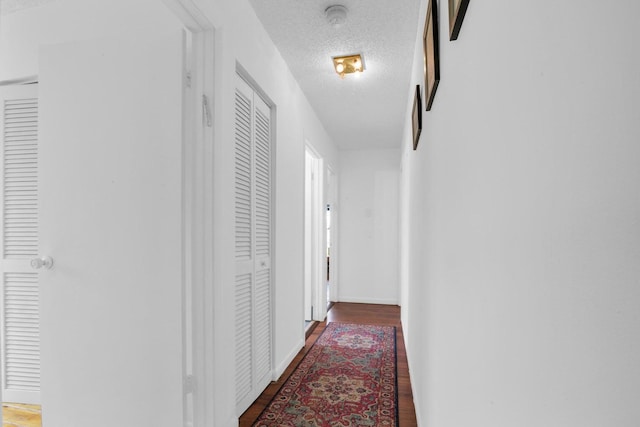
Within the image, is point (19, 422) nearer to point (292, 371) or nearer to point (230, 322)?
point (230, 322)

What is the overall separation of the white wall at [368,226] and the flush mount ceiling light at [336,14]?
3656mm

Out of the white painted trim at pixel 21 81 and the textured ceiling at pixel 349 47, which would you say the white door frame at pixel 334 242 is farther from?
the white painted trim at pixel 21 81

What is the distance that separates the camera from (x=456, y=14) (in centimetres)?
85

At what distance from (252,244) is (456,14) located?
1765 mm

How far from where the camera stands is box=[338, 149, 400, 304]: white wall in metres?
5.65

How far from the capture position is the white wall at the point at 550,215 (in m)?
0.28

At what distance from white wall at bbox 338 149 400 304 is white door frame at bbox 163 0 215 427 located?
419 centimetres

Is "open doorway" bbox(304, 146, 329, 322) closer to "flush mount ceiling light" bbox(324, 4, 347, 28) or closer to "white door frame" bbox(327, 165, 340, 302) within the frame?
"white door frame" bbox(327, 165, 340, 302)

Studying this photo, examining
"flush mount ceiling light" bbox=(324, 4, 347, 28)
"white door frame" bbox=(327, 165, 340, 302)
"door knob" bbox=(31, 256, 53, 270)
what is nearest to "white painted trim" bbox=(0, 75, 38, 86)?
"door knob" bbox=(31, 256, 53, 270)

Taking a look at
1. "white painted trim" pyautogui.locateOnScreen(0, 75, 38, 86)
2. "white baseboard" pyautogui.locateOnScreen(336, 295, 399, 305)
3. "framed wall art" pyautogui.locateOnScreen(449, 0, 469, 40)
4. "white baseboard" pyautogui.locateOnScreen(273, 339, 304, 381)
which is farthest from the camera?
"white baseboard" pyautogui.locateOnScreen(336, 295, 399, 305)

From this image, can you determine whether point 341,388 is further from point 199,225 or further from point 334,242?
point 334,242

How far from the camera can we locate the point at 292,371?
9.32 feet

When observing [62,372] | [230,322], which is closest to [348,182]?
[230,322]

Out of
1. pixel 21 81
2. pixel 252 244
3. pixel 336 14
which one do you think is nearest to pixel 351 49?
pixel 336 14
